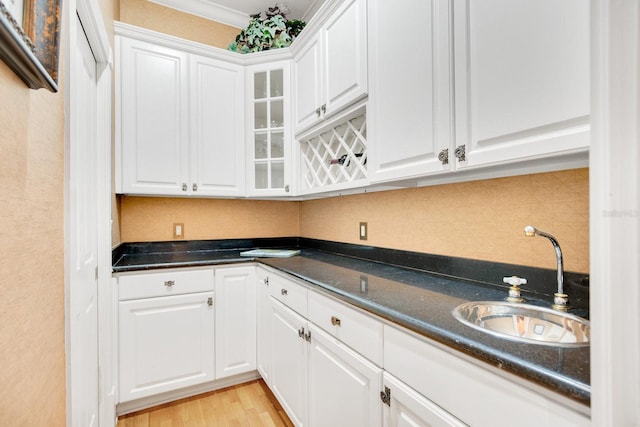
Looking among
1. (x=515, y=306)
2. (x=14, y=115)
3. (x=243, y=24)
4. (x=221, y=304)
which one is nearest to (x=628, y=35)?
(x=515, y=306)

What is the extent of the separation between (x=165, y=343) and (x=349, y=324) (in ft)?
4.47

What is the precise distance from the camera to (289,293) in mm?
1687

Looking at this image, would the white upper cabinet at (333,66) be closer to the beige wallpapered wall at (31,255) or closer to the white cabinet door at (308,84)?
the white cabinet door at (308,84)

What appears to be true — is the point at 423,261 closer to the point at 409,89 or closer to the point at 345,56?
the point at 409,89

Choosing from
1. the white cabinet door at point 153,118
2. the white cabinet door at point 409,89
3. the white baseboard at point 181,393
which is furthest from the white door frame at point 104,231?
the white cabinet door at point 409,89

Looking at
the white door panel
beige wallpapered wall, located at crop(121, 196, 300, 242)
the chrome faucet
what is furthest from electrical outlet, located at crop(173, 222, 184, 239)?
the chrome faucet

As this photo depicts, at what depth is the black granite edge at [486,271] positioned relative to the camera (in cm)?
103

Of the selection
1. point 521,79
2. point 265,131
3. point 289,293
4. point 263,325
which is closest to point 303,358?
point 289,293

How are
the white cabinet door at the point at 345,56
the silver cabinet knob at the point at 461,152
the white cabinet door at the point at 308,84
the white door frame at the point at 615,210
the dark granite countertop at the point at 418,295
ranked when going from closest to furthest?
the white door frame at the point at 615,210 → the dark granite countertop at the point at 418,295 → the silver cabinet knob at the point at 461,152 → the white cabinet door at the point at 345,56 → the white cabinet door at the point at 308,84

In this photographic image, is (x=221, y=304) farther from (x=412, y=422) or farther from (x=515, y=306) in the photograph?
(x=515, y=306)

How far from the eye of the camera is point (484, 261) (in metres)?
1.33

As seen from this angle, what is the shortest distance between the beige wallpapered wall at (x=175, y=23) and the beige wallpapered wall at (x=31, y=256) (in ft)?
6.61

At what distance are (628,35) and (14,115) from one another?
1022 mm

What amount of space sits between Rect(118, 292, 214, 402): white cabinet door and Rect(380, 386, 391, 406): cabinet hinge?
137cm
